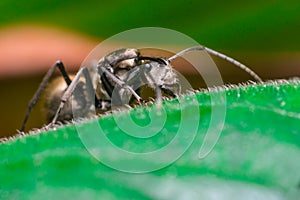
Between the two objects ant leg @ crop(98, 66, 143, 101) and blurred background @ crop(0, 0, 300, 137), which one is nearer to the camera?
ant leg @ crop(98, 66, 143, 101)

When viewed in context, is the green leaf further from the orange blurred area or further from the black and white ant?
the orange blurred area

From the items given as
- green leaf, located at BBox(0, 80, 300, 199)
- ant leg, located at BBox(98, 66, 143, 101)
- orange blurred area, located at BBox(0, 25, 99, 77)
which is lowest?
orange blurred area, located at BBox(0, 25, 99, 77)

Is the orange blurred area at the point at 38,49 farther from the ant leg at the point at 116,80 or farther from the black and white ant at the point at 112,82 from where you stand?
the ant leg at the point at 116,80

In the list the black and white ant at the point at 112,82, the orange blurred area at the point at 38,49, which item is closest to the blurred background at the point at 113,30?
the orange blurred area at the point at 38,49

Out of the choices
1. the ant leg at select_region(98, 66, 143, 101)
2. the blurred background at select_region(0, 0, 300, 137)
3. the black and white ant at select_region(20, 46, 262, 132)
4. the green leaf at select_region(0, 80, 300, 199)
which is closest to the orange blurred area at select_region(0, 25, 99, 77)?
the blurred background at select_region(0, 0, 300, 137)

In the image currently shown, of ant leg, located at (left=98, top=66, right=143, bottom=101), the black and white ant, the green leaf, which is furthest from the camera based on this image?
the black and white ant

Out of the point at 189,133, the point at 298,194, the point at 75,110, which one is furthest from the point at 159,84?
the point at 298,194
